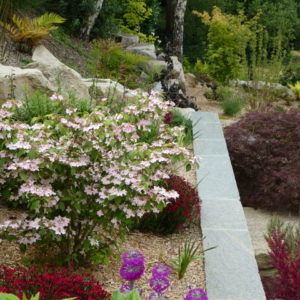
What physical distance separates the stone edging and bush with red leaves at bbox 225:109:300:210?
0.38 metres

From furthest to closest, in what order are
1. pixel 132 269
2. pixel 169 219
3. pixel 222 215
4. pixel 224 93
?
pixel 224 93, pixel 222 215, pixel 169 219, pixel 132 269

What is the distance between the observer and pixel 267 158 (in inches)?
274

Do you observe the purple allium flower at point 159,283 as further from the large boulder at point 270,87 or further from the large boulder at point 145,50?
the large boulder at point 145,50

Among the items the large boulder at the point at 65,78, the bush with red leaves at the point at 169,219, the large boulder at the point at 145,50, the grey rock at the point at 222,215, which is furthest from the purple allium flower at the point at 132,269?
the large boulder at the point at 145,50

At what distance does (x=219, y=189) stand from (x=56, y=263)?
7.42ft

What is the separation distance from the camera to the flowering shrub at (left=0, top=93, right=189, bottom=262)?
3.17m

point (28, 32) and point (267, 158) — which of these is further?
point (28, 32)

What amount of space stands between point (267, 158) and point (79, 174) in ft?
13.4

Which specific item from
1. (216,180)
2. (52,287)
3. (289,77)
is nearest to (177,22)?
(289,77)

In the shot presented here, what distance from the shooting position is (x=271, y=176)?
6.73 metres

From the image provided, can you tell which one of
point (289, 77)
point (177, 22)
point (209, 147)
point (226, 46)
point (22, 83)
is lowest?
point (209, 147)

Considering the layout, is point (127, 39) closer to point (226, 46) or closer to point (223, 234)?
point (226, 46)

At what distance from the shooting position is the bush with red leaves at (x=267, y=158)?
6.54 meters

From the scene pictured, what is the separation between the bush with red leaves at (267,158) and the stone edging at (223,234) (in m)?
0.38
